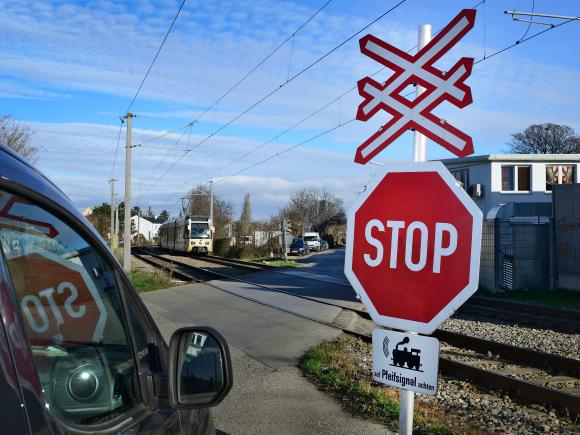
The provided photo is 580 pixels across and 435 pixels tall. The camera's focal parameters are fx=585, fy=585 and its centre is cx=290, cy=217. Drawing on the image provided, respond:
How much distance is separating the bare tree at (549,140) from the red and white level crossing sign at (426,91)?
7485 cm

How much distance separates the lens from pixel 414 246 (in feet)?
8.92

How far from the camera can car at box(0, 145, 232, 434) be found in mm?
1492

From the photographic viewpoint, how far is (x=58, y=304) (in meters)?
1.85

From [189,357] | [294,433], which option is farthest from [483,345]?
[189,357]

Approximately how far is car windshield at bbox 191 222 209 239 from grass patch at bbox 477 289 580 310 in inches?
1109

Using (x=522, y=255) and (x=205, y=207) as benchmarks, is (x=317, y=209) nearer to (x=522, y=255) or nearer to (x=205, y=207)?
(x=205, y=207)

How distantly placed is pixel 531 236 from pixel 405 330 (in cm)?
1818

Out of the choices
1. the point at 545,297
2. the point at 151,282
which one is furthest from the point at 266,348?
the point at 151,282

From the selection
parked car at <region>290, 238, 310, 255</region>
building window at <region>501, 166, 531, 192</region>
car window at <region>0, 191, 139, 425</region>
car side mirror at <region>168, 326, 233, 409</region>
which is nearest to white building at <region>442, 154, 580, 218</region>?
building window at <region>501, 166, 531, 192</region>

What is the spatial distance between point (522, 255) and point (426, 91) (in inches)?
703

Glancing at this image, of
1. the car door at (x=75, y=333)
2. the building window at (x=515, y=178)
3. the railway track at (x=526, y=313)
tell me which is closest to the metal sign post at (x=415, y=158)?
the car door at (x=75, y=333)

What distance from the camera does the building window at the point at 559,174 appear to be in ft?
123

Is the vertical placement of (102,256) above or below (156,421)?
above

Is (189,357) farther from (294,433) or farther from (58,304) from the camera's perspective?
(294,433)
